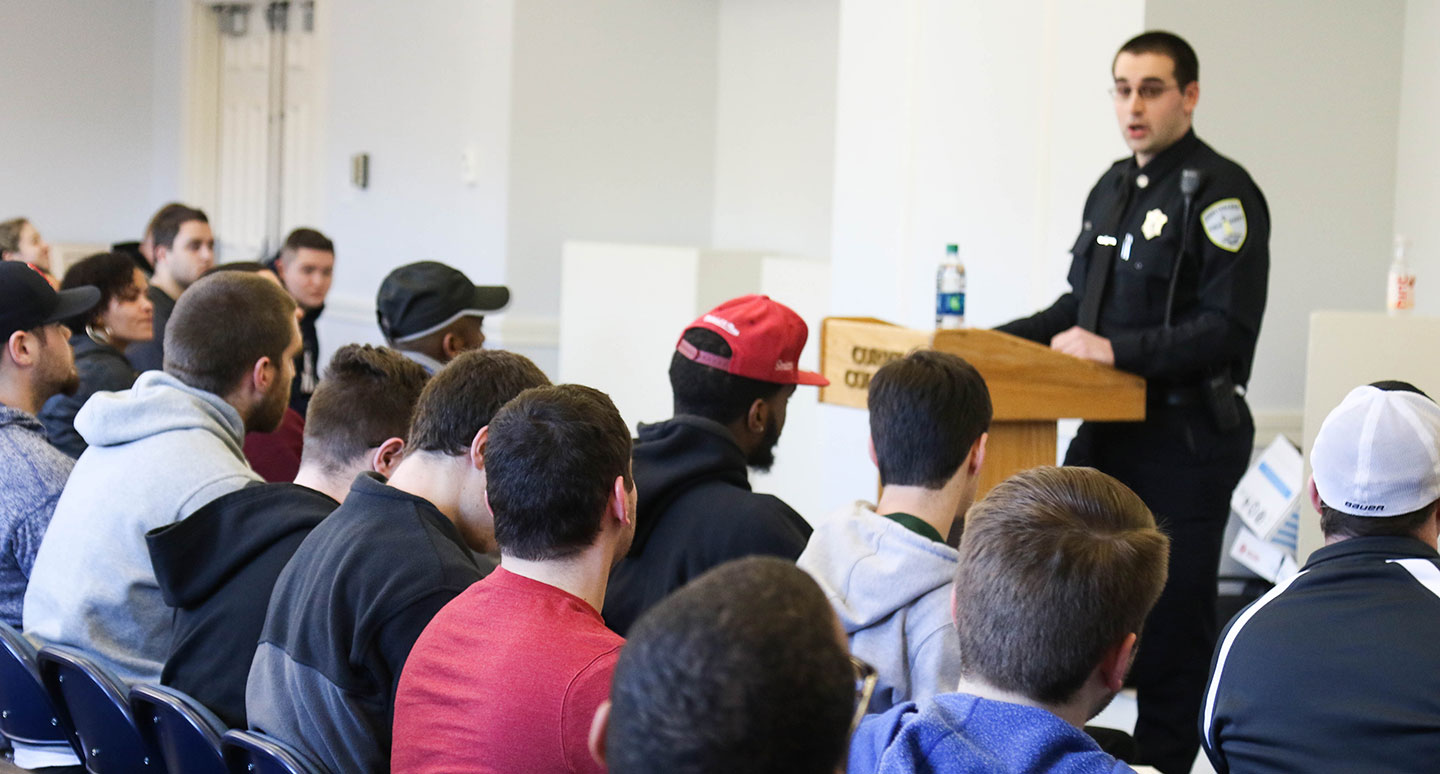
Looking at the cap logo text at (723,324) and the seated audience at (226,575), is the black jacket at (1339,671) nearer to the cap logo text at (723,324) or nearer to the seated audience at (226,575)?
the cap logo text at (723,324)

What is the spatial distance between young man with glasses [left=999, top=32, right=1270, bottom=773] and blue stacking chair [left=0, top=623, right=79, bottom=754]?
6.93 ft

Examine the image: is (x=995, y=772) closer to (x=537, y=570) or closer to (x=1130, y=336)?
(x=537, y=570)

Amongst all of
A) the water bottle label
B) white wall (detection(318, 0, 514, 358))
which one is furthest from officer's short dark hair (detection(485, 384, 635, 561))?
white wall (detection(318, 0, 514, 358))

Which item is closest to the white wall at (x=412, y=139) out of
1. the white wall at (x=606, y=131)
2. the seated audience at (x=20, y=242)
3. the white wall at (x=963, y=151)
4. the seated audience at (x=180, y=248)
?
the white wall at (x=606, y=131)

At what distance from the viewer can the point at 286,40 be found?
816cm

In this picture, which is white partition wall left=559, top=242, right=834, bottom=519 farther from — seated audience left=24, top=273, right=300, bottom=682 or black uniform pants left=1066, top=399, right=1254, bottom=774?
seated audience left=24, top=273, right=300, bottom=682

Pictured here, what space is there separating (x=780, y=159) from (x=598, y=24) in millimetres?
1076

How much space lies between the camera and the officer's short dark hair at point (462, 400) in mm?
1962

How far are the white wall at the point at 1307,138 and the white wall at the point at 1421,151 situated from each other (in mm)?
32

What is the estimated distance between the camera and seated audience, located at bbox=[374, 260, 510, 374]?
137 inches

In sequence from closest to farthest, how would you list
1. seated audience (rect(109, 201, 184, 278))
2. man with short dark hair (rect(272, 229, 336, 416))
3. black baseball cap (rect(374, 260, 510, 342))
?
1. black baseball cap (rect(374, 260, 510, 342))
2. man with short dark hair (rect(272, 229, 336, 416))
3. seated audience (rect(109, 201, 184, 278))

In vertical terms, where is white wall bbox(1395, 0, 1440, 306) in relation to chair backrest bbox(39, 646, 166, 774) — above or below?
above

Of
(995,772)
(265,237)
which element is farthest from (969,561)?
(265,237)

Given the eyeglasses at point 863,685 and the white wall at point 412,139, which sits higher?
the white wall at point 412,139
